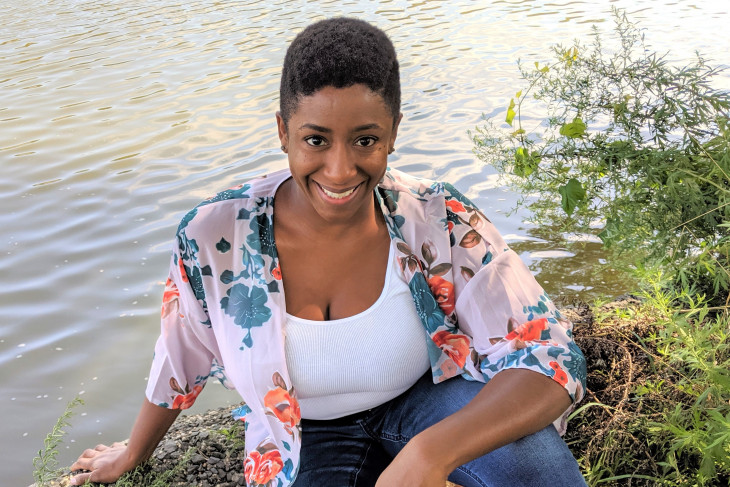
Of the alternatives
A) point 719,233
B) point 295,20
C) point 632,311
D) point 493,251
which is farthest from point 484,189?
point 295,20

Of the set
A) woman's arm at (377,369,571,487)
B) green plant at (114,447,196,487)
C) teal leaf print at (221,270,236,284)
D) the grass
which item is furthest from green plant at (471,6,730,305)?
green plant at (114,447,196,487)

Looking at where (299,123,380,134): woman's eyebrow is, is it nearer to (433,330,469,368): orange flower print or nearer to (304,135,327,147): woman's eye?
(304,135,327,147): woman's eye

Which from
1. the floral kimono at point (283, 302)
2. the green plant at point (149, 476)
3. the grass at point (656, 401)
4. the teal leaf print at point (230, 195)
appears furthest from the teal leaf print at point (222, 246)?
the grass at point (656, 401)

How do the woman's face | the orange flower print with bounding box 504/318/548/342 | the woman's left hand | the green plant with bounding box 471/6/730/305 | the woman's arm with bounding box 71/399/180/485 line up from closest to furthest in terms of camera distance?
the woman's left hand < the woman's face < the orange flower print with bounding box 504/318/548/342 < the woman's arm with bounding box 71/399/180/485 < the green plant with bounding box 471/6/730/305

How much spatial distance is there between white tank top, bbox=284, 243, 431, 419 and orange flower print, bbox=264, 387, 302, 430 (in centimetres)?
6

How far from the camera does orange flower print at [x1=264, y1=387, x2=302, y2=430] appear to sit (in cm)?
198

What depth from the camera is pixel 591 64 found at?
2840 mm

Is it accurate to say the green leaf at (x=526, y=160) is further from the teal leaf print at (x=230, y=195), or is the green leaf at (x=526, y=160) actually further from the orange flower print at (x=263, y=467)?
the orange flower print at (x=263, y=467)

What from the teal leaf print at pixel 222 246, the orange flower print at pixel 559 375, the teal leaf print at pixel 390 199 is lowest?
the orange flower print at pixel 559 375

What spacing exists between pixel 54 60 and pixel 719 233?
25.8 feet

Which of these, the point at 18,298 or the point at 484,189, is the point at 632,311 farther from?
the point at 18,298

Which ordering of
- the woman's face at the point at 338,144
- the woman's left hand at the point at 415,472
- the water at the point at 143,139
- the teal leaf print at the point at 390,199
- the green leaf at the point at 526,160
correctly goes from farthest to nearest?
the water at the point at 143,139
the green leaf at the point at 526,160
the teal leaf print at the point at 390,199
the woman's face at the point at 338,144
the woman's left hand at the point at 415,472

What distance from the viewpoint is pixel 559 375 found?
183 cm

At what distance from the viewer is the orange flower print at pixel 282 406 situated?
6.50 ft
